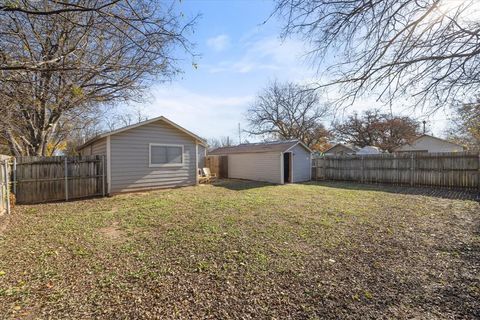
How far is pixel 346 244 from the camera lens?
14.2ft

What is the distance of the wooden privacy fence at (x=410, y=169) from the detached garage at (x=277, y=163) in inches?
62.0

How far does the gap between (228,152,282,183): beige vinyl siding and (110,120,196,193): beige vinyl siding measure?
507cm

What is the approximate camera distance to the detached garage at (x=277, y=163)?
47.2 feet

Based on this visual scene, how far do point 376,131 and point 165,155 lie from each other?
89.8 ft

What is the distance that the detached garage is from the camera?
1438 cm

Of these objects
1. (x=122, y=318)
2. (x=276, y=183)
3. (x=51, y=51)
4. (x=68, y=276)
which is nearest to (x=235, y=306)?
(x=122, y=318)

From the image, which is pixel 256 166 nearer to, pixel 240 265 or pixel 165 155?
pixel 165 155

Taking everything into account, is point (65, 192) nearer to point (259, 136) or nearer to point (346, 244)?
point (346, 244)

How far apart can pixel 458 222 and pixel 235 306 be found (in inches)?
249

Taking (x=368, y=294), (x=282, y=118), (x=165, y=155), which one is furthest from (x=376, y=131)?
(x=368, y=294)

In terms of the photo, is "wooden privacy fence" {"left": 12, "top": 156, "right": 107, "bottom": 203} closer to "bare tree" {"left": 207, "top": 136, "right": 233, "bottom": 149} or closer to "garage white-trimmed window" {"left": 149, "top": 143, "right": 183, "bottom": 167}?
"garage white-trimmed window" {"left": 149, "top": 143, "right": 183, "bottom": 167}

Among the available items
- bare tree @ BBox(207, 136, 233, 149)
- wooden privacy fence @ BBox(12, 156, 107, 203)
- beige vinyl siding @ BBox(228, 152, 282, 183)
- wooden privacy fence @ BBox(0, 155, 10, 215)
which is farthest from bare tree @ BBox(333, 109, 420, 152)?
wooden privacy fence @ BBox(0, 155, 10, 215)

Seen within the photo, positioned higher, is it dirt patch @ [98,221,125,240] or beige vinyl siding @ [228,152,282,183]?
beige vinyl siding @ [228,152,282,183]

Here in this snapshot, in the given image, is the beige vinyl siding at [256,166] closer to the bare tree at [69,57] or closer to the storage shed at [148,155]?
the storage shed at [148,155]
